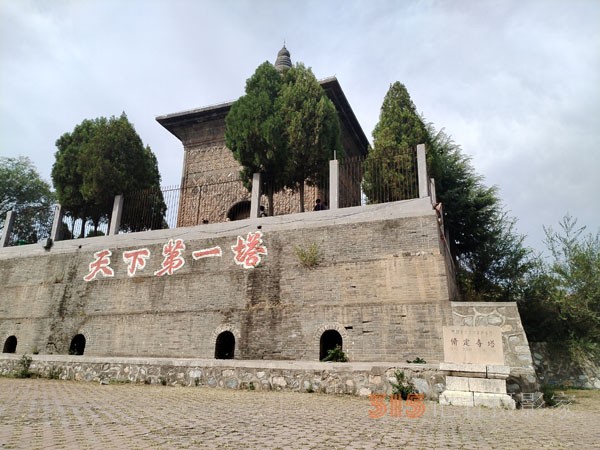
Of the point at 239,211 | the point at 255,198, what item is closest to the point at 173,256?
the point at 255,198

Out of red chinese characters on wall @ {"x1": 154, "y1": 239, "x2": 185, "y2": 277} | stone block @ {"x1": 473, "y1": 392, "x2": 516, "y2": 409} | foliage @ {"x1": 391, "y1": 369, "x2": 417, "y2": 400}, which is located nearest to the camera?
stone block @ {"x1": 473, "y1": 392, "x2": 516, "y2": 409}

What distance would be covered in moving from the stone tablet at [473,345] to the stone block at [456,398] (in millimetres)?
512

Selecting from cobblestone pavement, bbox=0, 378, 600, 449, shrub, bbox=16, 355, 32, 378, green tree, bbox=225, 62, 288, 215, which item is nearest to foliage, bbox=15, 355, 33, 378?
shrub, bbox=16, 355, 32, 378

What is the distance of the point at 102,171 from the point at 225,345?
785 cm

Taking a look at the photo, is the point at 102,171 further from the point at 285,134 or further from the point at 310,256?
the point at 310,256

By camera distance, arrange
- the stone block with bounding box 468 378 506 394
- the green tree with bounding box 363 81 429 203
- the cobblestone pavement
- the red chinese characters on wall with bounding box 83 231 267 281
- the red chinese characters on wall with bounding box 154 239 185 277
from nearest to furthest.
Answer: the cobblestone pavement < the stone block with bounding box 468 378 506 394 < the red chinese characters on wall with bounding box 83 231 267 281 < the red chinese characters on wall with bounding box 154 239 185 277 < the green tree with bounding box 363 81 429 203

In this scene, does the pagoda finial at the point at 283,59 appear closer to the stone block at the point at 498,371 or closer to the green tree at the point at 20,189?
the green tree at the point at 20,189

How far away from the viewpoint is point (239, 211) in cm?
1791

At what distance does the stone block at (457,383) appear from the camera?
721cm

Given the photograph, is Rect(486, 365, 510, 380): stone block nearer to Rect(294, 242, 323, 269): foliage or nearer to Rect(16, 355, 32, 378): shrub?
Rect(294, 242, 323, 269): foliage

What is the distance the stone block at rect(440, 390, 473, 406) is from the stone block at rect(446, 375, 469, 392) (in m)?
0.07

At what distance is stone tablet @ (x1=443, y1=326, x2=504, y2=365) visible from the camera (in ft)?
23.8

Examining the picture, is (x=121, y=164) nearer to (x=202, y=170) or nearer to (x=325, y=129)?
(x=202, y=170)

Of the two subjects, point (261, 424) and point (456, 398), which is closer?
point (261, 424)
